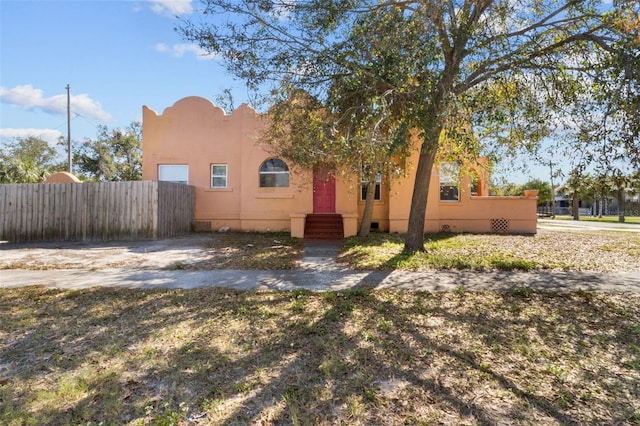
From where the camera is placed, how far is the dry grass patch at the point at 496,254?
7.78 meters

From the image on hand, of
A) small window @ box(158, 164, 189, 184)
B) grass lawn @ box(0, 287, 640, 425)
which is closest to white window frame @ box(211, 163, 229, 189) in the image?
small window @ box(158, 164, 189, 184)

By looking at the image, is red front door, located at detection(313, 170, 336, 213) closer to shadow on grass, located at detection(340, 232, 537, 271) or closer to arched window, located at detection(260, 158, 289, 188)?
arched window, located at detection(260, 158, 289, 188)

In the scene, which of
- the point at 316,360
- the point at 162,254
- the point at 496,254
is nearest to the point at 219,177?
the point at 162,254

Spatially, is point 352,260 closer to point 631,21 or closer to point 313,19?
point 313,19

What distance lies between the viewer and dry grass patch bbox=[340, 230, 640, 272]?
7.78 m

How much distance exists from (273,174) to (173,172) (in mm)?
4699

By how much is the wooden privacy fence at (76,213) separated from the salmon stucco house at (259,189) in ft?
10.6

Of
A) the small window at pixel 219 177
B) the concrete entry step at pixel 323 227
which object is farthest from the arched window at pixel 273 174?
the concrete entry step at pixel 323 227

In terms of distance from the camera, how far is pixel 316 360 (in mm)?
3531

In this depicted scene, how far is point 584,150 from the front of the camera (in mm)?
6605

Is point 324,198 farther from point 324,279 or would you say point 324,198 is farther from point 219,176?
point 324,279

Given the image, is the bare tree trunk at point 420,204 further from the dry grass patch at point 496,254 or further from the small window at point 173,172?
the small window at point 173,172

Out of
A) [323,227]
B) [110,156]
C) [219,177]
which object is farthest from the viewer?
[110,156]

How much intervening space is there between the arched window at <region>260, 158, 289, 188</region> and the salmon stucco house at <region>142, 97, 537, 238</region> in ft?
0.14
